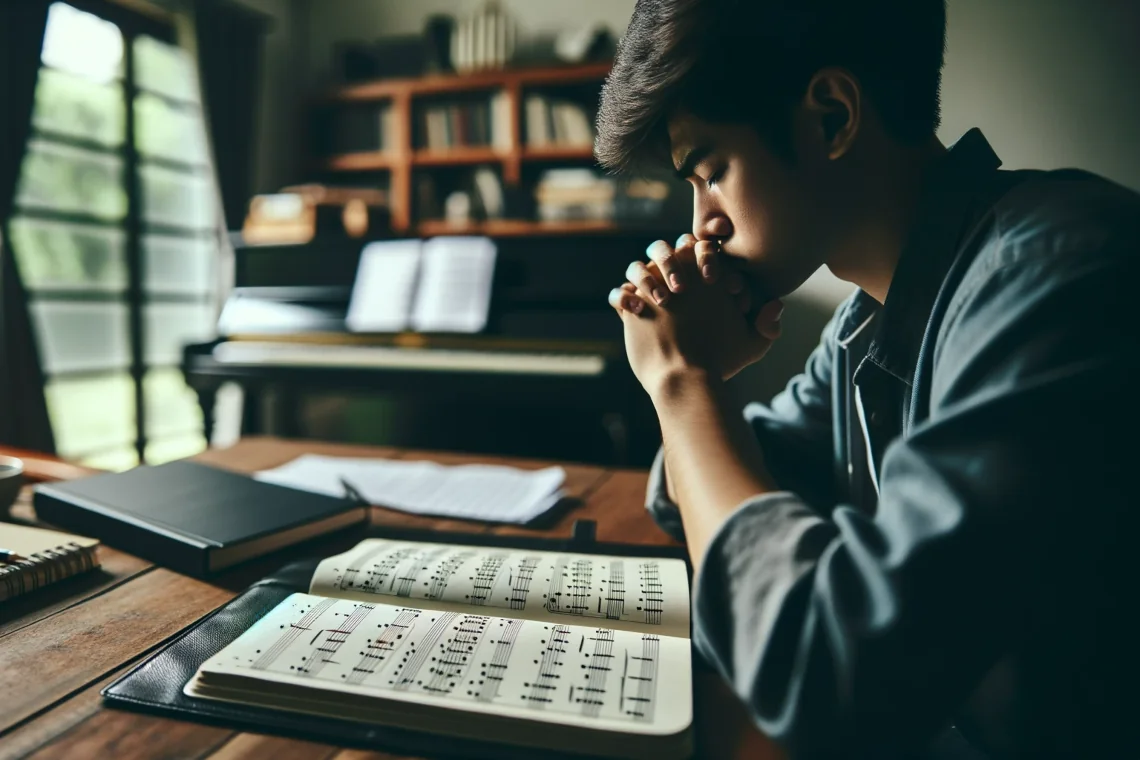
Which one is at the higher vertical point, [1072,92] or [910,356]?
[1072,92]

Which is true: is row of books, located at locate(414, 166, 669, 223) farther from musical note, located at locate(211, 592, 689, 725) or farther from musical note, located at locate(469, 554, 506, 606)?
musical note, located at locate(211, 592, 689, 725)

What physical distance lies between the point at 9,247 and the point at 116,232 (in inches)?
26.1

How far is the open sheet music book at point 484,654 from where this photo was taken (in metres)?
0.43

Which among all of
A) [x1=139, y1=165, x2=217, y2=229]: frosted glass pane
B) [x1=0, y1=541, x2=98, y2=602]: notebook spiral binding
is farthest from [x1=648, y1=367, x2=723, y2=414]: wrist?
[x1=139, y1=165, x2=217, y2=229]: frosted glass pane

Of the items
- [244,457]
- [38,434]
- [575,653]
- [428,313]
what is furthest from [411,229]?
[575,653]

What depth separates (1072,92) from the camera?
2.62 meters

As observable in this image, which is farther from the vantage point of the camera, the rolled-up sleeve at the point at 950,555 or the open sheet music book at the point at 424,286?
the open sheet music book at the point at 424,286

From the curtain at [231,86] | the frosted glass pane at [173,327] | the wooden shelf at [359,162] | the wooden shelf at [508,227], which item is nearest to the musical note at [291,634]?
the wooden shelf at [508,227]

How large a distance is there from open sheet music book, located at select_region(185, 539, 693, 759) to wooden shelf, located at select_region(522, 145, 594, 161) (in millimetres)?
3009

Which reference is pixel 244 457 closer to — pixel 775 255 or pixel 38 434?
pixel 775 255

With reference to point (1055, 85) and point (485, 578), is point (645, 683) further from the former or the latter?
point (1055, 85)

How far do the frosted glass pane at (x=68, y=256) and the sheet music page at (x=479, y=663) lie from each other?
2906mm

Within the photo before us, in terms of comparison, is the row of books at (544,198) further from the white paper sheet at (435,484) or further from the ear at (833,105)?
the ear at (833,105)

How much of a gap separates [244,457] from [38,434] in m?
2.06
